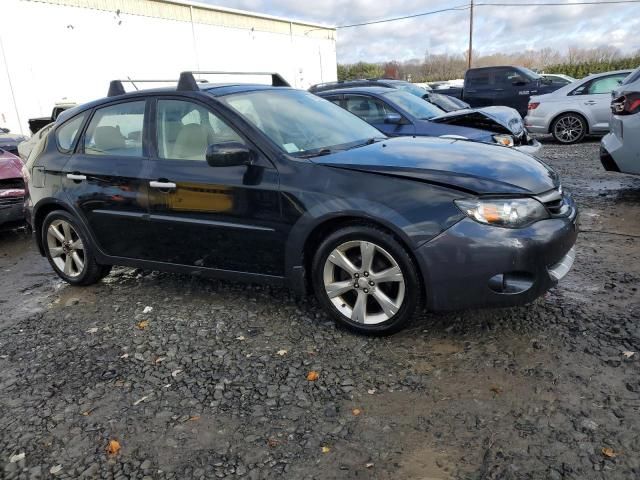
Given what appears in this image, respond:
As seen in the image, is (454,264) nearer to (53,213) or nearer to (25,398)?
(25,398)

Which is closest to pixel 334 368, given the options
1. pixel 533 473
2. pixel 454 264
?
pixel 454 264

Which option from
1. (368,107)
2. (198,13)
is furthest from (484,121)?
(198,13)

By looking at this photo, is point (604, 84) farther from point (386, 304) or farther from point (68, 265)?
point (68, 265)

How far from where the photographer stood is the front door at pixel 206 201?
369 centimetres

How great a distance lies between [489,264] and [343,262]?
89 centimetres

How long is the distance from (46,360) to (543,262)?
3195 millimetres

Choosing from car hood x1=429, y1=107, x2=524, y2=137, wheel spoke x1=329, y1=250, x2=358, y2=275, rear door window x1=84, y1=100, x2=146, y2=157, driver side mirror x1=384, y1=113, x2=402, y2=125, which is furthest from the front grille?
car hood x1=429, y1=107, x2=524, y2=137

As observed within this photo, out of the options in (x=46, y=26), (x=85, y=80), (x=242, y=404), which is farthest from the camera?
(x=85, y=80)

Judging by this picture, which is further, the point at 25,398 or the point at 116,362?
the point at 116,362

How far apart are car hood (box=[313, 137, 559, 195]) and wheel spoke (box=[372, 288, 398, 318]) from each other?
746 mm

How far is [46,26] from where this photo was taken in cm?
2056

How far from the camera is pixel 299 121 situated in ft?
13.7

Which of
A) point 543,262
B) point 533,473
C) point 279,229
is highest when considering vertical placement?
point 279,229

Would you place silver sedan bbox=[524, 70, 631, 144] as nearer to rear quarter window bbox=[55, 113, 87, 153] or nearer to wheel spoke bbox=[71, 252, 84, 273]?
rear quarter window bbox=[55, 113, 87, 153]
